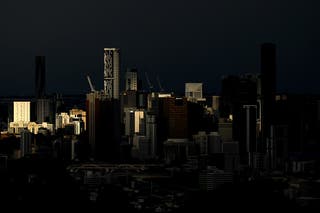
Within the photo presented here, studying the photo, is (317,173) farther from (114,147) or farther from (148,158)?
(114,147)

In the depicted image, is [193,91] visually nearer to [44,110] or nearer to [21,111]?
[44,110]

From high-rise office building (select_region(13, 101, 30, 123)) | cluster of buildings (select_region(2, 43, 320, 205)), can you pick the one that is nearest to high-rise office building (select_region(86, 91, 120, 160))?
cluster of buildings (select_region(2, 43, 320, 205))

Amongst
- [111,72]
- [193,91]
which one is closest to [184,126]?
[193,91]

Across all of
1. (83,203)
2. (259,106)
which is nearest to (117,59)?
(259,106)

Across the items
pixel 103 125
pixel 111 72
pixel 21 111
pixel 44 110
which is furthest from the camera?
pixel 111 72

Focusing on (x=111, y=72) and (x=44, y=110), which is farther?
(x=111, y=72)

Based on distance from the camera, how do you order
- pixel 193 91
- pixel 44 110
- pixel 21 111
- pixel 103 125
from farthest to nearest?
pixel 44 110 < pixel 21 111 < pixel 193 91 < pixel 103 125

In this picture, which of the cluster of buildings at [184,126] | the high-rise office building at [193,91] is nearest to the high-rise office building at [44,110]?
the cluster of buildings at [184,126]

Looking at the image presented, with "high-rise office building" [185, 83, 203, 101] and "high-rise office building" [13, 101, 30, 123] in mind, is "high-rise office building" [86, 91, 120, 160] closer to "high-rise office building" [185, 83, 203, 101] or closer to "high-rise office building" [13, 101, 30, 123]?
"high-rise office building" [185, 83, 203, 101]
